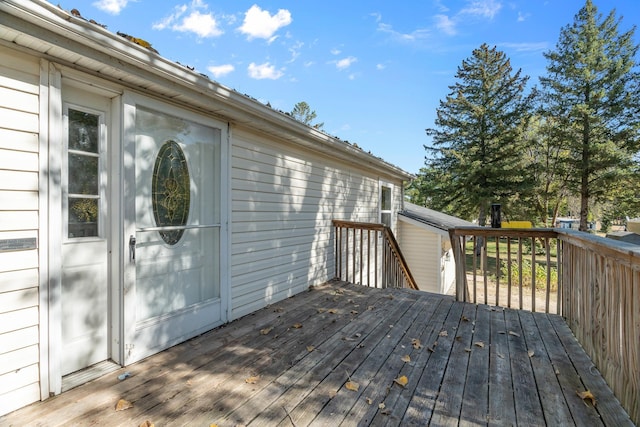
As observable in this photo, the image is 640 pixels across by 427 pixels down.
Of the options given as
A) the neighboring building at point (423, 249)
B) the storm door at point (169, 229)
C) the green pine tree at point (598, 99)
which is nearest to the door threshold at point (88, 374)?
the storm door at point (169, 229)

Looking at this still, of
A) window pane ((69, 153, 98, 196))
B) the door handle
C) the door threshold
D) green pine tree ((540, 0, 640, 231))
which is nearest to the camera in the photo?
the door threshold

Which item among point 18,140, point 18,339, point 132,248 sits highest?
point 18,140

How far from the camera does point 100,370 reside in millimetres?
2275

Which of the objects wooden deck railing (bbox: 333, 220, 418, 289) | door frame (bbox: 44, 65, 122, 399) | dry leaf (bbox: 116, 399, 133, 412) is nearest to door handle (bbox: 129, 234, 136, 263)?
door frame (bbox: 44, 65, 122, 399)

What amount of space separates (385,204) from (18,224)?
26.0 feet

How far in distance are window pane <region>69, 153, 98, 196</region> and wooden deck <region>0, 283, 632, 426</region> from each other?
4.61ft

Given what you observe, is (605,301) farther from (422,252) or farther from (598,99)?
(598,99)

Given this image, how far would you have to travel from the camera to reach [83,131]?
2270 mm

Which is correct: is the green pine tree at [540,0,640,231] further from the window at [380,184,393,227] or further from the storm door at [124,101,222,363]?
the storm door at [124,101,222,363]

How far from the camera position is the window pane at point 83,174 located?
2.20 meters

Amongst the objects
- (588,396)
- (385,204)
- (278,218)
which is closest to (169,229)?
(278,218)

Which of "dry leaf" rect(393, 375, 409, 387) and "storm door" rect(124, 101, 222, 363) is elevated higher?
"storm door" rect(124, 101, 222, 363)

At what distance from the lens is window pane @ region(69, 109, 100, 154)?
2.20 meters

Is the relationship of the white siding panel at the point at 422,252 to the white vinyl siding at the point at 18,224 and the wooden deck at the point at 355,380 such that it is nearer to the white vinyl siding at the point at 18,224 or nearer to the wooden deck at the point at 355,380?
the wooden deck at the point at 355,380
